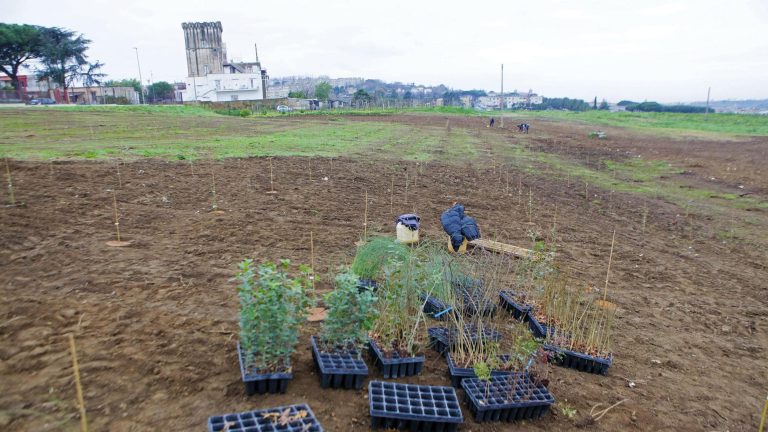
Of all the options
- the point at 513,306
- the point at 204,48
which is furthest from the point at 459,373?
the point at 204,48

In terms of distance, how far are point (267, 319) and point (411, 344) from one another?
49.7 inches

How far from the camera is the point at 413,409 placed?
3221 mm

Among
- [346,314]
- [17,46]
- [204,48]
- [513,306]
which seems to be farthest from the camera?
[204,48]

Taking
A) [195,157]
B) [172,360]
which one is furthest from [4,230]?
[195,157]

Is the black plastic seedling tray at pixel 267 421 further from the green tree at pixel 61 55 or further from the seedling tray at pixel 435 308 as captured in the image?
the green tree at pixel 61 55

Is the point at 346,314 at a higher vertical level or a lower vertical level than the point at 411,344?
higher

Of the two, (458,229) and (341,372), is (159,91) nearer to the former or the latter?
(458,229)

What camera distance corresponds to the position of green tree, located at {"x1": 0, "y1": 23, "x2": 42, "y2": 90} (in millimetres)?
47719

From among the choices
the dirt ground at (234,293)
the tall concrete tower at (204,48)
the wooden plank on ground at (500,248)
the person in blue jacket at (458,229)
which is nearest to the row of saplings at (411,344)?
the dirt ground at (234,293)

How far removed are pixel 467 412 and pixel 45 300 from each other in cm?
391

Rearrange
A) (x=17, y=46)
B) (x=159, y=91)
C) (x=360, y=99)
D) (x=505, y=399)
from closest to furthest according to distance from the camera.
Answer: (x=505, y=399) < (x=17, y=46) < (x=360, y=99) < (x=159, y=91)

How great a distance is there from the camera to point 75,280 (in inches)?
197

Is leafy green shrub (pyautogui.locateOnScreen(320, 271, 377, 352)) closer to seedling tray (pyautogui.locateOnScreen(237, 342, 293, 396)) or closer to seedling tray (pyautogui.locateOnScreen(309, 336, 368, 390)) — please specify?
seedling tray (pyautogui.locateOnScreen(309, 336, 368, 390))

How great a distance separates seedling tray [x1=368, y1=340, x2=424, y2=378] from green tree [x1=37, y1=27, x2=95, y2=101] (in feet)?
200
